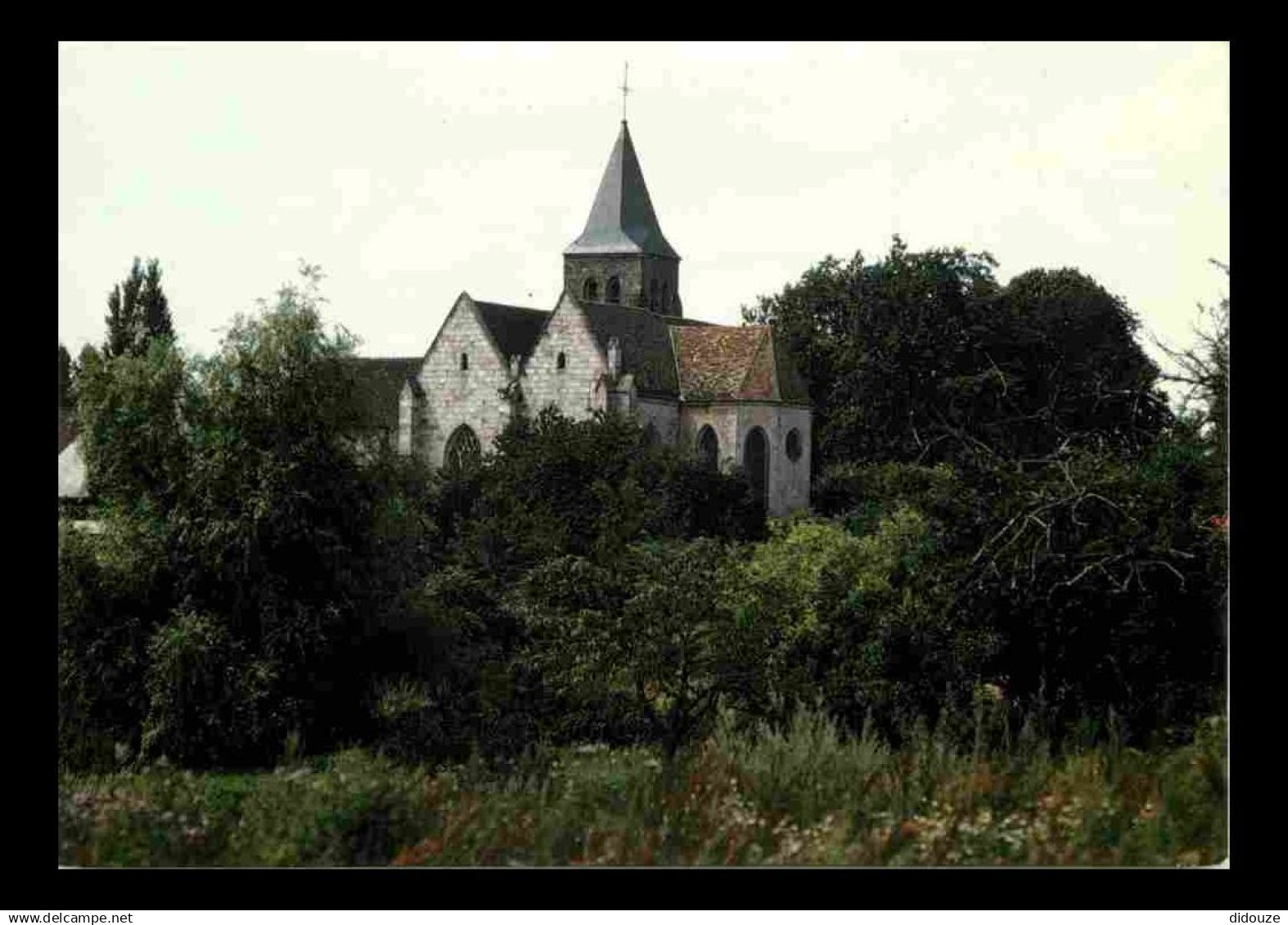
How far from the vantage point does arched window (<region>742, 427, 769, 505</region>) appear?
69.8m

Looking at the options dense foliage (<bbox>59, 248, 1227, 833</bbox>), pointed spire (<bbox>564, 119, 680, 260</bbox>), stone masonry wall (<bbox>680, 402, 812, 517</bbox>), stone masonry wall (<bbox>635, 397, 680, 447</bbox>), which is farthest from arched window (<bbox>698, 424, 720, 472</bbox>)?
dense foliage (<bbox>59, 248, 1227, 833</bbox>)

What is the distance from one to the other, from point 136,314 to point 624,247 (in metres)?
50.1

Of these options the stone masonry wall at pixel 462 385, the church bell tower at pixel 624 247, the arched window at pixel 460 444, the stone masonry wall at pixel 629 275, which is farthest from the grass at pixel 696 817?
the stone masonry wall at pixel 629 275

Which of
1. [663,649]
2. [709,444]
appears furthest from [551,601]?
[709,444]

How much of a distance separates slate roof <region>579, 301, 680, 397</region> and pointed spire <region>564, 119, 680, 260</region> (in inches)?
511

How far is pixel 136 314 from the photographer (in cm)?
3597

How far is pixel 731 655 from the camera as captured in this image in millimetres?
23875

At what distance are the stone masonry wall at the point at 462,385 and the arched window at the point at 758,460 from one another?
846cm

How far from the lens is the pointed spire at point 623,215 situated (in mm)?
84688

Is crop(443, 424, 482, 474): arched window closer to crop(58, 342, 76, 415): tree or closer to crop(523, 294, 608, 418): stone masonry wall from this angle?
crop(523, 294, 608, 418): stone masonry wall

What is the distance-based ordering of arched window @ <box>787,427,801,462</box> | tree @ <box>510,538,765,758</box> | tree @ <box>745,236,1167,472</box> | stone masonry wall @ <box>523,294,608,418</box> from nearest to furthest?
tree @ <box>510,538,765,758</box>
tree @ <box>745,236,1167,472</box>
stone masonry wall @ <box>523,294,608,418</box>
arched window @ <box>787,427,801,462</box>

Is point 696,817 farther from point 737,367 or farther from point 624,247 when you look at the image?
point 624,247
